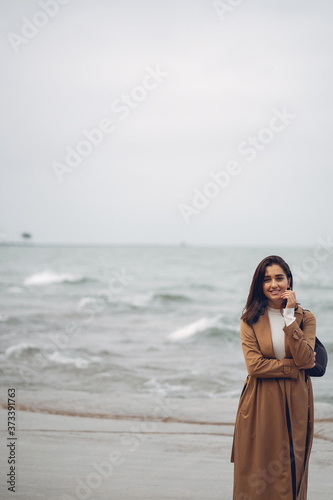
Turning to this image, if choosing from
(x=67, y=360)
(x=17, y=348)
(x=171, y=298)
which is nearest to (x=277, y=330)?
(x=67, y=360)

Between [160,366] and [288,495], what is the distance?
8.10 m

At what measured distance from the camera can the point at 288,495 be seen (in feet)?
10.0

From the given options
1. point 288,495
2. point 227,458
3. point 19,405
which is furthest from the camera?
point 19,405

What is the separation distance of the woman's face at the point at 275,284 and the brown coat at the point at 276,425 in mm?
178

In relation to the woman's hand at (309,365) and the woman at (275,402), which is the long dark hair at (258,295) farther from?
the woman's hand at (309,365)

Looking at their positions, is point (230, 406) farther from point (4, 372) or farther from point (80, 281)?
point (80, 281)

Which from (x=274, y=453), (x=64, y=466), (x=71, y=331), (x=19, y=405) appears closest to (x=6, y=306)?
(x=71, y=331)

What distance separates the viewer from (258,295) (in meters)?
3.31

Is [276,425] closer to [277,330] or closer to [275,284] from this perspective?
[277,330]

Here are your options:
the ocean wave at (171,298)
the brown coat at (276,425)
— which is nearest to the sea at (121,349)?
the ocean wave at (171,298)

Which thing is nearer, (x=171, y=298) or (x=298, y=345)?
(x=298, y=345)

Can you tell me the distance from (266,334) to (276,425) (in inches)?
20.0

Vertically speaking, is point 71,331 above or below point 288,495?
above

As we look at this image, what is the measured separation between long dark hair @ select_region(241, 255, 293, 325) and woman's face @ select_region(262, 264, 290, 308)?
23mm
